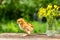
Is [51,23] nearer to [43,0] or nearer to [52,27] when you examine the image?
[52,27]

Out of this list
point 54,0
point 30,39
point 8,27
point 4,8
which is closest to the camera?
point 30,39

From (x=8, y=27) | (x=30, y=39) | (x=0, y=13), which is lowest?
(x=30, y=39)

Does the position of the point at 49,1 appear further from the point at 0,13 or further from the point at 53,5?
the point at 0,13

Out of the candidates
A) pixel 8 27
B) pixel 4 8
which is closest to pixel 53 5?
pixel 8 27

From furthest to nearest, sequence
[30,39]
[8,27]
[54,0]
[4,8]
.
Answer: [4,8]
[8,27]
[54,0]
[30,39]

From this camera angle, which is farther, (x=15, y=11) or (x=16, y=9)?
(x=15, y=11)

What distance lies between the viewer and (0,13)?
5926 millimetres

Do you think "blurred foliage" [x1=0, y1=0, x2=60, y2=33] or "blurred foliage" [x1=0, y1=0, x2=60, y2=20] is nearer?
"blurred foliage" [x1=0, y1=0, x2=60, y2=33]

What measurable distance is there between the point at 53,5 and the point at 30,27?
1.49ft

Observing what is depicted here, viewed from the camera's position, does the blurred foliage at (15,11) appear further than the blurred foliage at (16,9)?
No

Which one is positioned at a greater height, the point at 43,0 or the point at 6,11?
the point at 6,11

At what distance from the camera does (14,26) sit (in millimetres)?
5098

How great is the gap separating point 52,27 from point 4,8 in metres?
2.08

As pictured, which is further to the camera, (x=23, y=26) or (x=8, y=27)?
(x=8, y=27)
